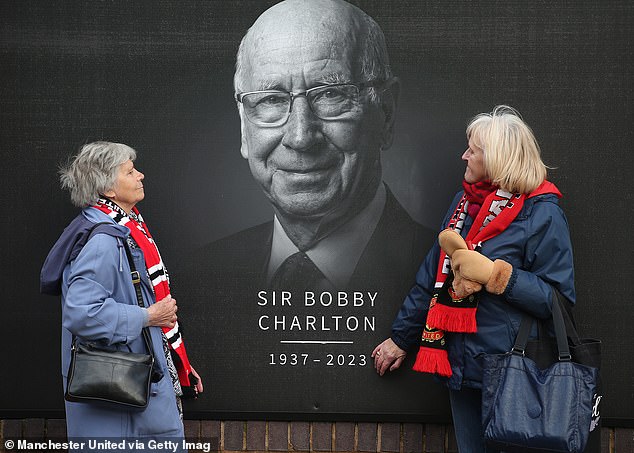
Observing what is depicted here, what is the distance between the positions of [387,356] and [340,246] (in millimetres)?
572

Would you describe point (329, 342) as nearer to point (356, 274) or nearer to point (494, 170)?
point (356, 274)

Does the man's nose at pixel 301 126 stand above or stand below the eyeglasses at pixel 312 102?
below

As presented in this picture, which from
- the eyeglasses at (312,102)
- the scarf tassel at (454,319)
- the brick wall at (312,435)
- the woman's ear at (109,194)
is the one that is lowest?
the brick wall at (312,435)

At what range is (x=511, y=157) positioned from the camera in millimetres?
3283

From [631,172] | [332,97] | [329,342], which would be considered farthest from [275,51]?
[631,172]

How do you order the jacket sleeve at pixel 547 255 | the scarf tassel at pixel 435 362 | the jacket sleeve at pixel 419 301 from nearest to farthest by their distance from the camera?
1. the jacket sleeve at pixel 547 255
2. the scarf tassel at pixel 435 362
3. the jacket sleeve at pixel 419 301

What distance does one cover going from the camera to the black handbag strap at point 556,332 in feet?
10.1

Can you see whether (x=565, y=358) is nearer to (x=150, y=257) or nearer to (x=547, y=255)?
(x=547, y=255)

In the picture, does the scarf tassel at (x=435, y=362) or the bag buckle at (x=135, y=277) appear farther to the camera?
the scarf tassel at (x=435, y=362)

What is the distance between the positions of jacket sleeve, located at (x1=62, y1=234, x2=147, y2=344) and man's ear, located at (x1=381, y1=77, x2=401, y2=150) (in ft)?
4.90

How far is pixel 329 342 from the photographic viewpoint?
4.00 meters

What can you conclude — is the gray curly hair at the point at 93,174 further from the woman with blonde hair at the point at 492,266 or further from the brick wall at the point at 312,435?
the brick wall at the point at 312,435

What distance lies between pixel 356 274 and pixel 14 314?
1676mm

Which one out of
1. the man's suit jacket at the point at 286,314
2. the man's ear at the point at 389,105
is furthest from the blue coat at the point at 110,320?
the man's ear at the point at 389,105
